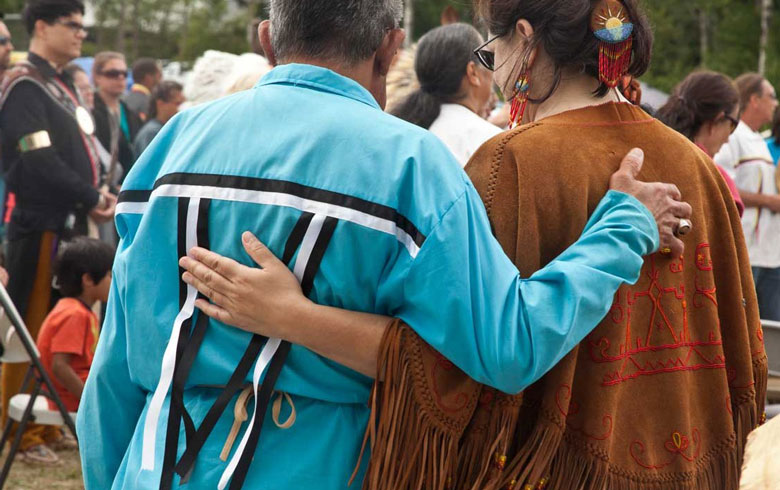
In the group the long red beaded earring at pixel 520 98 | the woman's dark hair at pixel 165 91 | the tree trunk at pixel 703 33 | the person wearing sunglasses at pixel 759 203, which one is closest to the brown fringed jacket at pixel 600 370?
the long red beaded earring at pixel 520 98

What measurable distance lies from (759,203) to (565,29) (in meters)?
4.59

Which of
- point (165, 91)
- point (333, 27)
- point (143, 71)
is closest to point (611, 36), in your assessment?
point (333, 27)

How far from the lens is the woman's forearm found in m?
1.59

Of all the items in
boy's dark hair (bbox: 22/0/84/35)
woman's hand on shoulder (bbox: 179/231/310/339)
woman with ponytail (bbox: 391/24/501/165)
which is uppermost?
woman's hand on shoulder (bbox: 179/231/310/339)

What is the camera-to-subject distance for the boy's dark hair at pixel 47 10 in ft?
17.8

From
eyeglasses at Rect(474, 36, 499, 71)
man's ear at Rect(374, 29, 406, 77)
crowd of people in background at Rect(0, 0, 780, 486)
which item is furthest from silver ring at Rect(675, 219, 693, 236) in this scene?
crowd of people in background at Rect(0, 0, 780, 486)

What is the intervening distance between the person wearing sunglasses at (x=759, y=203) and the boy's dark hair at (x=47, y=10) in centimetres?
381

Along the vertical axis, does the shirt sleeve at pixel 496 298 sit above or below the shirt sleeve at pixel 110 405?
above

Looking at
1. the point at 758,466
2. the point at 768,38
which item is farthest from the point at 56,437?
the point at 768,38

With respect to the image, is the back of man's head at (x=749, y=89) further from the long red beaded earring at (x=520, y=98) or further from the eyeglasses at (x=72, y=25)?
the long red beaded earring at (x=520, y=98)

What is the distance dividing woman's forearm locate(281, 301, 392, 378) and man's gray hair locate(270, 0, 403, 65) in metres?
0.43

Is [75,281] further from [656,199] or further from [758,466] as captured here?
[758,466]

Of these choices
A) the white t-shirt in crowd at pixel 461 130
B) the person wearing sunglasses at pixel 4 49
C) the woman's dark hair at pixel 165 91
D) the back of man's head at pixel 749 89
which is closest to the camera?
the white t-shirt in crowd at pixel 461 130

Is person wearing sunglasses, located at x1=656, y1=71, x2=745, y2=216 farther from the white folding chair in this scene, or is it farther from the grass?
the grass
